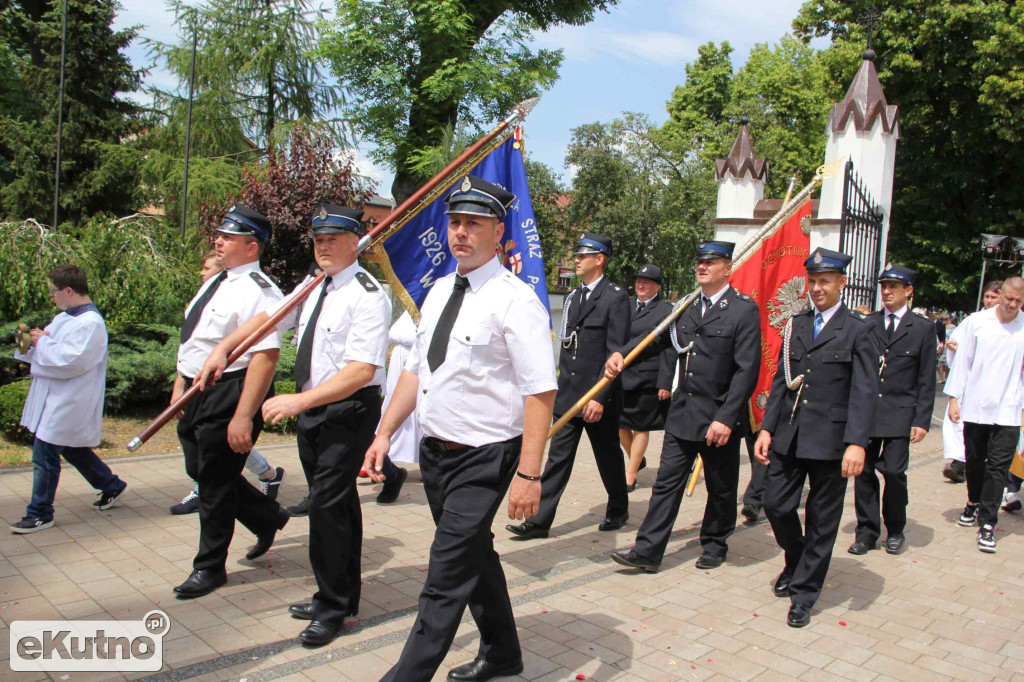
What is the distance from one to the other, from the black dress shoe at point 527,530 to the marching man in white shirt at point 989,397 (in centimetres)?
338

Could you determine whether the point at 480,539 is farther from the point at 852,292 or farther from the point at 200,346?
the point at 852,292

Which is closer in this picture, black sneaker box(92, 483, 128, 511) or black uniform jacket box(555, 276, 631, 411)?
black sneaker box(92, 483, 128, 511)

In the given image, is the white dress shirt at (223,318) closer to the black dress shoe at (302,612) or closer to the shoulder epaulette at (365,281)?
the shoulder epaulette at (365,281)

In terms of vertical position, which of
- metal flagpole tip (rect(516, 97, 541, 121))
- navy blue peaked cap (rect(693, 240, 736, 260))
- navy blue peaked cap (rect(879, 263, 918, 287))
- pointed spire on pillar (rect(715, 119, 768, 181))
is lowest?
navy blue peaked cap (rect(879, 263, 918, 287))

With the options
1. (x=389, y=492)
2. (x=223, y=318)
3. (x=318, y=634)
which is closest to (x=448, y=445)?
(x=318, y=634)

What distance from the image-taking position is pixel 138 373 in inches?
350

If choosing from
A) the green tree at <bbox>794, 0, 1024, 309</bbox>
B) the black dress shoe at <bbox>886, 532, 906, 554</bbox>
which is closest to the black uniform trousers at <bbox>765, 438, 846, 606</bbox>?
the black dress shoe at <bbox>886, 532, 906, 554</bbox>

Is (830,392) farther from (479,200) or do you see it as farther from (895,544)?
(479,200)

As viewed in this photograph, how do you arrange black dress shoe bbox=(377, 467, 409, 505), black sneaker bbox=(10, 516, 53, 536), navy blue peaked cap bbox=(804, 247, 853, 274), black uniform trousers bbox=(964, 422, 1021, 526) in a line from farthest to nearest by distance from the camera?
black dress shoe bbox=(377, 467, 409, 505) < black uniform trousers bbox=(964, 422, 1021, 526) < black sneaker bbox=(10, 516, 53, 536) < navy blue peaked cap bbox=(804, 247, 853, 274)

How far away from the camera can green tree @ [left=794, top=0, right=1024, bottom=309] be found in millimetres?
21141

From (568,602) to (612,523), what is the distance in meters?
1.64

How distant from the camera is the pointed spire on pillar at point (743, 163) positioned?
12656 mm

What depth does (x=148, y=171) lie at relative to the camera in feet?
71.4

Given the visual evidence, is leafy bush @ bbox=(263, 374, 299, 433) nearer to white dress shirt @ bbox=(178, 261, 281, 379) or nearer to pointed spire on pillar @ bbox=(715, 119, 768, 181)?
white dress shirt @ bbox=(178, 261, 281, 379)
